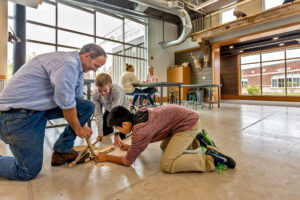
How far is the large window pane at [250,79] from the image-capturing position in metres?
8.72

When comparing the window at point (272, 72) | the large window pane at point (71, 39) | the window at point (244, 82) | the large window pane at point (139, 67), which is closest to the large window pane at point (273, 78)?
the window at point (272, 72)

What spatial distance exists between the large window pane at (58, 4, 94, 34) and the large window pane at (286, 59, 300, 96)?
8.89m

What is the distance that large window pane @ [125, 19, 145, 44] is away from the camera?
25.7 ft

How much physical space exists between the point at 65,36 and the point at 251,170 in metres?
6.75

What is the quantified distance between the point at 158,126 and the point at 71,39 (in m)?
6.38

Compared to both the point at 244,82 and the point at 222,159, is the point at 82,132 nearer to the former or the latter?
the point at 222,159

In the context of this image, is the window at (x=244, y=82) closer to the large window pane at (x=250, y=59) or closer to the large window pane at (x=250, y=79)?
the large window pane at (x=250, y=79)

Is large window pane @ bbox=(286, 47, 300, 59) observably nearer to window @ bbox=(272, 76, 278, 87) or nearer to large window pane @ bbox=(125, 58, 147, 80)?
window @ bbox=(272, 76, 278, 87)

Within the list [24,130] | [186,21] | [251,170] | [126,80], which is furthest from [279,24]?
[24,130]

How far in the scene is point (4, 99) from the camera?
0.93 metres

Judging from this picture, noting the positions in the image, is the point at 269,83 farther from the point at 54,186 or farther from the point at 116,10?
the point at 54,186

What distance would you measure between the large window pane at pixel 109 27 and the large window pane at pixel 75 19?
311 mm

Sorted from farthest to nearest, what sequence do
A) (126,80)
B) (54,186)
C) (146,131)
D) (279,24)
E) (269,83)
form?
(269,83)
(279,24)
(126,80)
(146,131)
(54,186)

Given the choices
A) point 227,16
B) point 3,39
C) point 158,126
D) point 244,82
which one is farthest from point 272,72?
point 3,39
